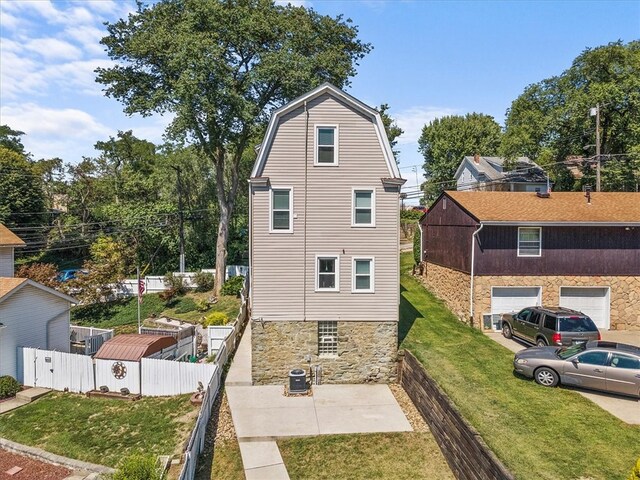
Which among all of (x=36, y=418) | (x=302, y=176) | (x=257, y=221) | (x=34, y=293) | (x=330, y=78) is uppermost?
(x=330, y=78)

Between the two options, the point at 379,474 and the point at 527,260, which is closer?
the point at 379,474

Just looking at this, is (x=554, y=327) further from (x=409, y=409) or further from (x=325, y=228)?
(x=325, y=228)

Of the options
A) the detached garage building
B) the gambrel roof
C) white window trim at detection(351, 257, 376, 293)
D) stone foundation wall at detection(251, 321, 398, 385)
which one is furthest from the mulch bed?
the detached garage building

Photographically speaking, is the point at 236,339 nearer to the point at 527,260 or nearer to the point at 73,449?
the point at 73,449

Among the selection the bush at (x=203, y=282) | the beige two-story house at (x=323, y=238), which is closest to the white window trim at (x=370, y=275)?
the beige two-story house at (x=323, y=238)

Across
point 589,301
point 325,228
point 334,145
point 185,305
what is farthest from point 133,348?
point 589,301

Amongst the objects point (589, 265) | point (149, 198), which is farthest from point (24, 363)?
point (149, 198)

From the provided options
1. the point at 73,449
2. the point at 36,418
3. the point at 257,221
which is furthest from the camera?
the point at 257,221
